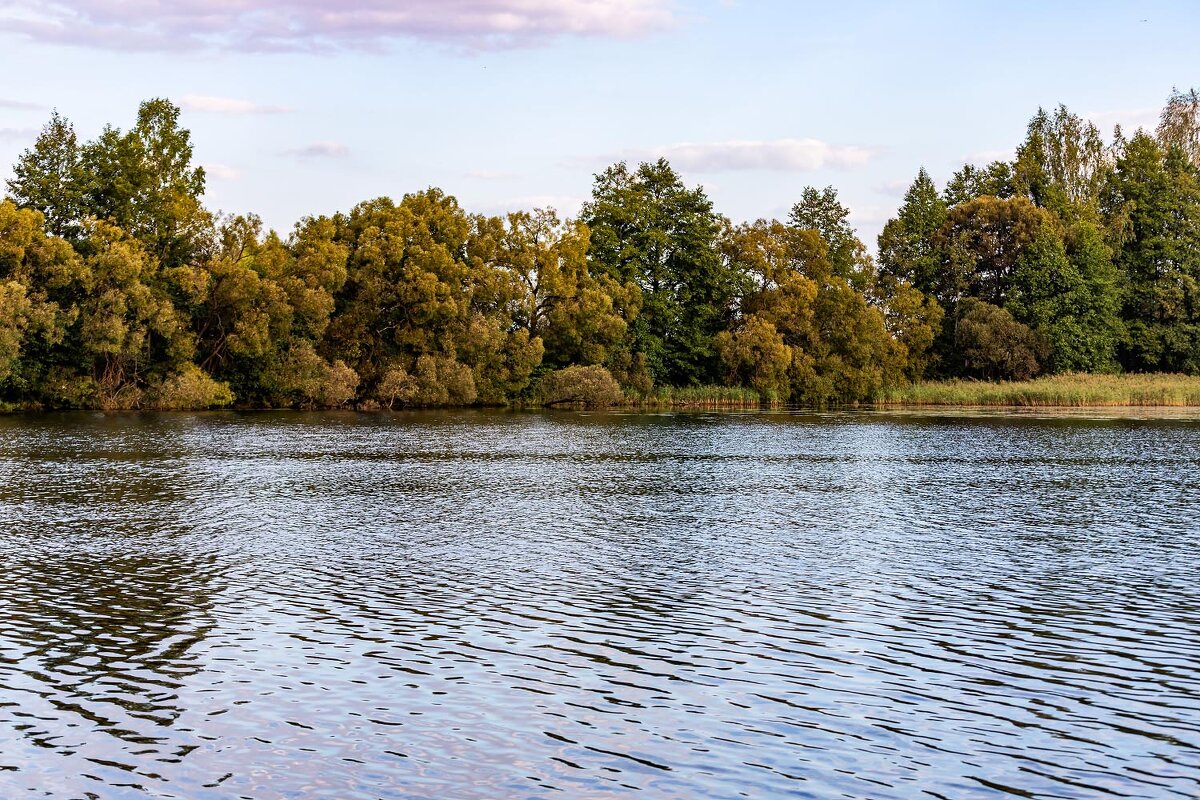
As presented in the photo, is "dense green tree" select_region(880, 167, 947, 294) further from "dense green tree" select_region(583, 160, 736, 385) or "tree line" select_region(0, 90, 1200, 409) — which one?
"dense green tree" select_region(583, 160, 736, 385)

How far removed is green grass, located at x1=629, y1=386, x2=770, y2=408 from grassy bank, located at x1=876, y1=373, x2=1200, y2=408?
46.7 ft

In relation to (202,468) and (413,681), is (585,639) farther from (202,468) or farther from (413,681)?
(202,468)

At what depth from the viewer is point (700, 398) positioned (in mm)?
96875

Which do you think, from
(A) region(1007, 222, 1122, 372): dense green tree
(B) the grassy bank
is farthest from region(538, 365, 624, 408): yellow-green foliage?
(A) region(1007, 222, 1122, 372): dense green tree

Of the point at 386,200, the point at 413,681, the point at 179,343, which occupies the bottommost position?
the point at 413,681

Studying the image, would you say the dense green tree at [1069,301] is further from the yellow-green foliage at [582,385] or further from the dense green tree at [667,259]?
the yellow-green foliage at [582,385]

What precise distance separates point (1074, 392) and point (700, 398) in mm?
27313

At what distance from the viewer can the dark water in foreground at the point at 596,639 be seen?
10.9 m

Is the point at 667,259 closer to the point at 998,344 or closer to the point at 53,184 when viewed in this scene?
the point at 998,344

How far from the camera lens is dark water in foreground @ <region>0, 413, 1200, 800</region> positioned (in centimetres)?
1094

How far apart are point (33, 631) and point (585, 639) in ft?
23.3

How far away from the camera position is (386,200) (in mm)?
92938

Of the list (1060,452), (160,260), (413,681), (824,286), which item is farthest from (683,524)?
(824,286)

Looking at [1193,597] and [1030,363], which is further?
[1030,363]
